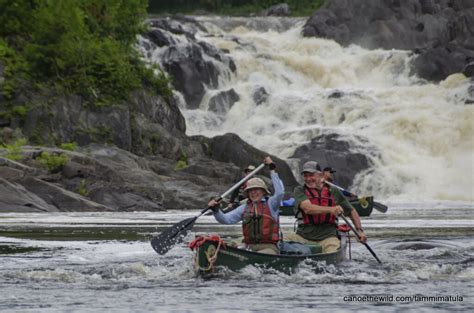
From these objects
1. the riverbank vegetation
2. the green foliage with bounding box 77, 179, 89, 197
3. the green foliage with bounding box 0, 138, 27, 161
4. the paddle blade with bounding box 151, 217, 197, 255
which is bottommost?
the paddle blade with bounding box 151, 217, 197, 255

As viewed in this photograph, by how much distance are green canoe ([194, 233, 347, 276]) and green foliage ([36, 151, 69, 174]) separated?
2429 cm

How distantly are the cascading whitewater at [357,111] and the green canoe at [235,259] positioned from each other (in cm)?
3573

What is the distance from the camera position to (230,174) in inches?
1826

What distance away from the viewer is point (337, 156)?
54438 mm

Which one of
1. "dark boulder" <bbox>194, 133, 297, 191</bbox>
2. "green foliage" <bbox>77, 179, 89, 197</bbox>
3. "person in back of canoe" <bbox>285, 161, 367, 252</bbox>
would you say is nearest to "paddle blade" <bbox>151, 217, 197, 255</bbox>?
"person in back of canoe" <bbox>285, 161, 367, 252</bbox>

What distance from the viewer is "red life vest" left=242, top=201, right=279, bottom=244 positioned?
58.3 ft

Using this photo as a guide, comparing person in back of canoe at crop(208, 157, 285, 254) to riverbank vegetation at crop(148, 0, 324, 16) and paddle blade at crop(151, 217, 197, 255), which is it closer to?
paddle blade at crop(151, 217, 197, 255)

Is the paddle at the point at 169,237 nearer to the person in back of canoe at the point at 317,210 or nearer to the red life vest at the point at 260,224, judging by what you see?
the red life vest at the point at 260,224

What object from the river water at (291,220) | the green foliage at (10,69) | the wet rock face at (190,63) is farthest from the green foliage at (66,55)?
the river water at (291,220)

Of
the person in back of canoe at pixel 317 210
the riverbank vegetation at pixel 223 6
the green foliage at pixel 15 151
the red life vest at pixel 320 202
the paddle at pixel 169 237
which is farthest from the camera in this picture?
the riverbank vegetation at pixel 223 6

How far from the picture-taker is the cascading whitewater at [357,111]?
180ft

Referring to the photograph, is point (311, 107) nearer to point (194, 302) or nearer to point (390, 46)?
point (390, 46)

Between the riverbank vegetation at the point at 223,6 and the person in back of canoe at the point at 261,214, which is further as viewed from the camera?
the riverbank vegetation at the point at 223,6

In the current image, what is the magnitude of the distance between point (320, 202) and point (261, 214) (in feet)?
3.86
